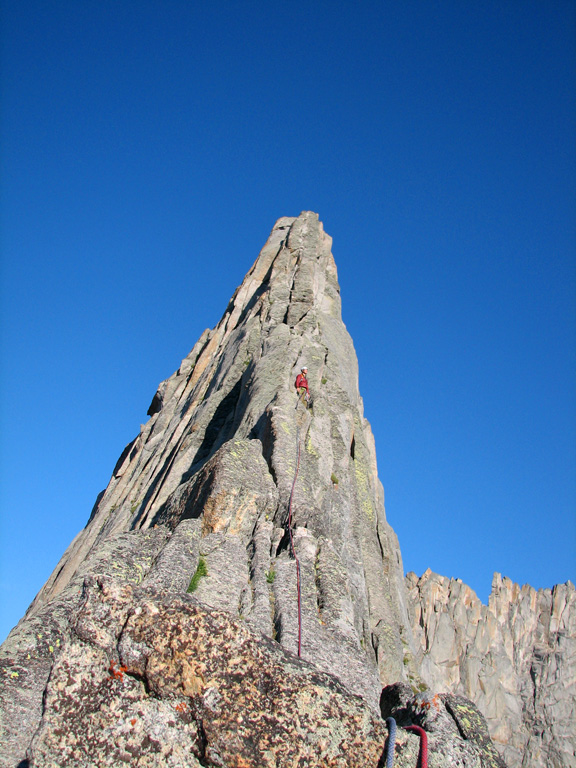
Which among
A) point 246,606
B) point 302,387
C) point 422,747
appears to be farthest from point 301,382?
point 422,747

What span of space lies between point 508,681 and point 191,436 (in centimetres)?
8503

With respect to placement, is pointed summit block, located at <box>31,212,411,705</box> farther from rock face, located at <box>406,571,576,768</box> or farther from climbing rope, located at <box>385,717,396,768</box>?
rock face, located at <box>406,571,576,768</box>

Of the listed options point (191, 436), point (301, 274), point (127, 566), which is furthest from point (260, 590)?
point (301, 274)

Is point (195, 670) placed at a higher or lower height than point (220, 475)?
lower

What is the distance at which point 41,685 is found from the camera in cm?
1034

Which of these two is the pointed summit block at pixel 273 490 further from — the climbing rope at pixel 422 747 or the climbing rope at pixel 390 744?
the climbing rope at pixel 390 744

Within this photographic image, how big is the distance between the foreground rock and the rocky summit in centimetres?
2

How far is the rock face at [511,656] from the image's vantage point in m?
85.4

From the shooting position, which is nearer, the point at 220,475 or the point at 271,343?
the point at 220,475

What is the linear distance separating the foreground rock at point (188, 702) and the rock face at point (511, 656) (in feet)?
269

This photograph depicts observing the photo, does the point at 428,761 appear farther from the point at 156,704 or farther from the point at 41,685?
the point at 41,685

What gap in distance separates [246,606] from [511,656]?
10166cm

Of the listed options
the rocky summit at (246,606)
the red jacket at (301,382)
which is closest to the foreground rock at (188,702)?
the rocky summit at (246,606)

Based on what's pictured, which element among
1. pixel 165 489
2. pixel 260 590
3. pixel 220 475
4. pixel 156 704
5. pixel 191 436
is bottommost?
pixel 156 704
